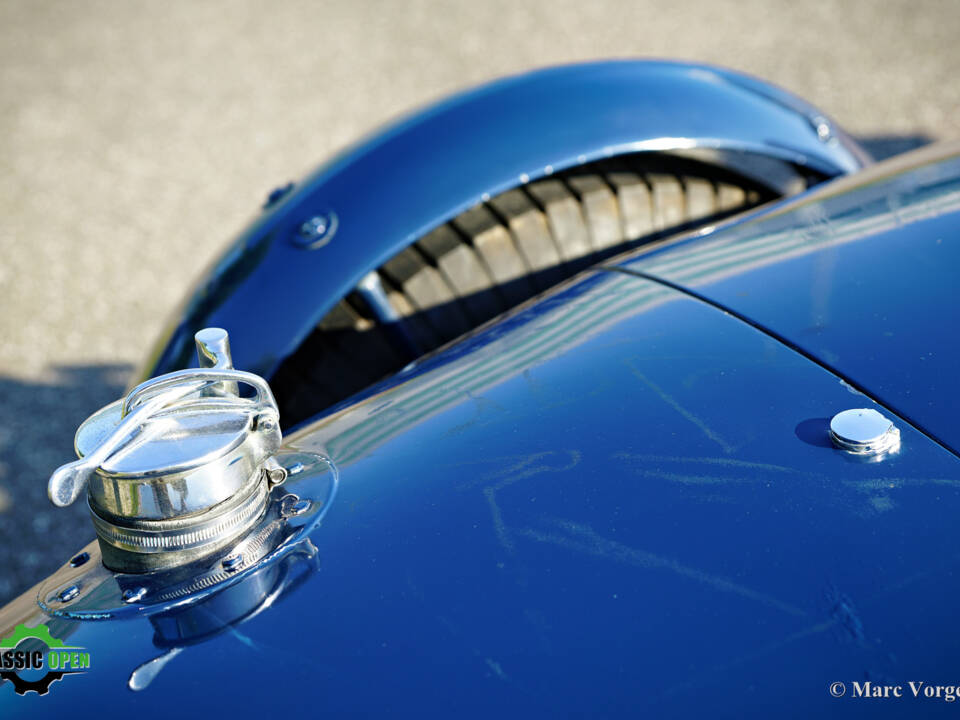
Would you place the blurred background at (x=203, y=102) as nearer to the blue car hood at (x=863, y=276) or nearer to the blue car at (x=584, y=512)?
the blue car at (x=584, y=512)

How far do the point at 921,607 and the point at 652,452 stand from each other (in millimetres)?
294

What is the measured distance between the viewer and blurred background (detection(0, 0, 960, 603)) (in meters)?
3.69

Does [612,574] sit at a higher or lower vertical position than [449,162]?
lower

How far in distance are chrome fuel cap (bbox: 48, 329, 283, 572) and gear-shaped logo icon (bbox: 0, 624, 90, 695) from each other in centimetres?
10

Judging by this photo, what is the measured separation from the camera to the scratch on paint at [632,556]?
808mm

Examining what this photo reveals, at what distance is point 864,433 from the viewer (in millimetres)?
926

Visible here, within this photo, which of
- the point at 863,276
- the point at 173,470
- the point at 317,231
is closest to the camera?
the point at 173,470

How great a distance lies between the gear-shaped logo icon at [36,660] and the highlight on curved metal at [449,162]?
0.72m

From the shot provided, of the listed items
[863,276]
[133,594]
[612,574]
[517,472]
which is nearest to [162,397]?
[133,594]

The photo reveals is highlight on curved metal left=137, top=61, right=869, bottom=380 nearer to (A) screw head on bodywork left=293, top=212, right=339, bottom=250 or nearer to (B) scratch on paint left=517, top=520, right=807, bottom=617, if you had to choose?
(A) screw head on bodywork left=293, top=212, right=339, bottom=250

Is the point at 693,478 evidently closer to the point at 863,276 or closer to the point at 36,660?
the point at 863,276

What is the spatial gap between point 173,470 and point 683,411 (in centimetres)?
54

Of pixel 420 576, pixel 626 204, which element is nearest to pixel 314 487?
pixel 420 576

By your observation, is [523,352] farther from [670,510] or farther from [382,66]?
[382,66]
